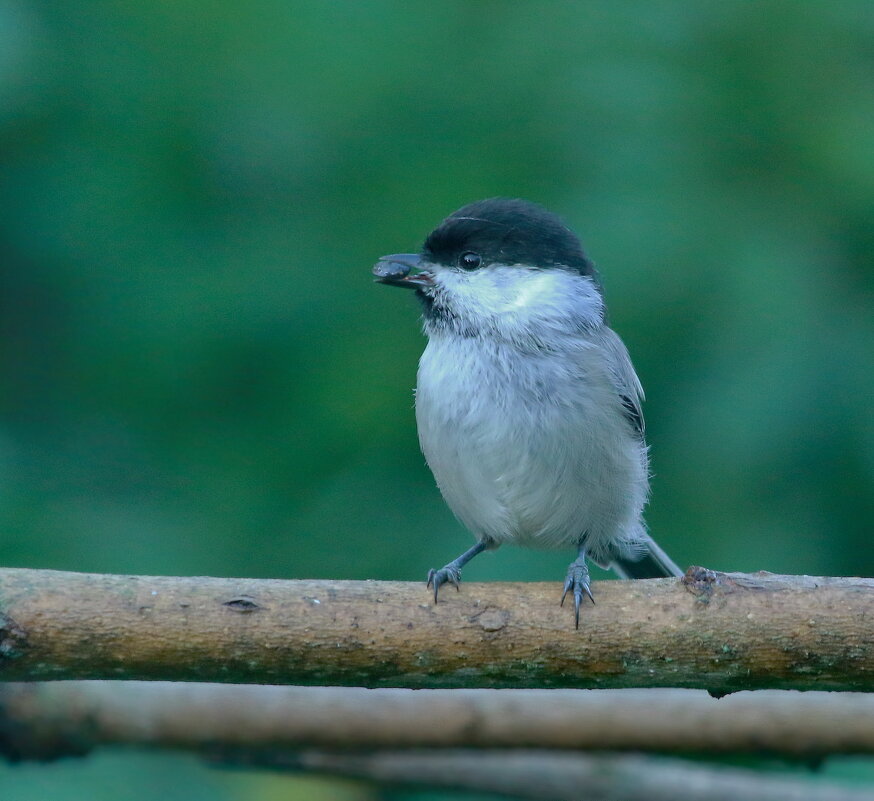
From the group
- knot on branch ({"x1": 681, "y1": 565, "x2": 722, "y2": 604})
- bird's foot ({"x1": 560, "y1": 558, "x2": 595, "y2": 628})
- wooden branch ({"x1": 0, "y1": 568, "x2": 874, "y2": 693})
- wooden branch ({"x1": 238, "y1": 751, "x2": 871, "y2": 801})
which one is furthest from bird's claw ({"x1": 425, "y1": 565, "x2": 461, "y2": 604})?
wooden branch ({"x1": 238, "y1": 751, "x2": 871, "y2": 801})

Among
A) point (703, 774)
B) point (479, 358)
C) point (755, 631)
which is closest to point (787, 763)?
point (703, 774)

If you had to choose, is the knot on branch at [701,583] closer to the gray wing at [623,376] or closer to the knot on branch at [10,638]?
the gray wing at [623,376]

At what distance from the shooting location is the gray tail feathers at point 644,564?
313cm

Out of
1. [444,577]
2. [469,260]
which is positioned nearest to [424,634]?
[444,577]

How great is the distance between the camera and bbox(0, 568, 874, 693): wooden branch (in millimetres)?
2188

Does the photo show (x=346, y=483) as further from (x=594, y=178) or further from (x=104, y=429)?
(x=594, y=178)

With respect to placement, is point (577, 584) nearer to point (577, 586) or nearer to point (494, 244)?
point (577, 586)

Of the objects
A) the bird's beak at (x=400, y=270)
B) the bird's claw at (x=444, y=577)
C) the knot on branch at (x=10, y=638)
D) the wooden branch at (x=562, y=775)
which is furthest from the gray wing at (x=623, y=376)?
the knot on branch at (x=10, y=638)

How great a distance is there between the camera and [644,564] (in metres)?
3.33

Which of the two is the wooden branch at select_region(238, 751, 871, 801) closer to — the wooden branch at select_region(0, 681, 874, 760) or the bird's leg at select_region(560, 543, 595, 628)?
the wooden branch at select_region(0, 681, 874, 760)

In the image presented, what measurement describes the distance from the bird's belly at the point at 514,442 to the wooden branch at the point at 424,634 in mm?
624

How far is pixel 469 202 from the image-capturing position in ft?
9.62

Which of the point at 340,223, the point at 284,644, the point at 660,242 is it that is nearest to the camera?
the point at 284,644

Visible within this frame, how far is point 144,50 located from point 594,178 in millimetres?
1221
